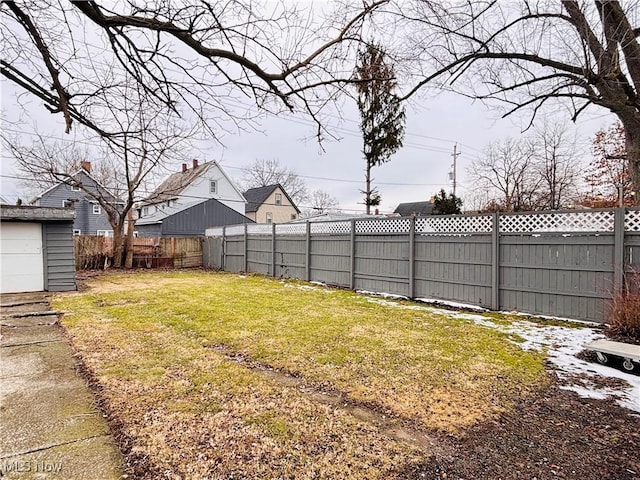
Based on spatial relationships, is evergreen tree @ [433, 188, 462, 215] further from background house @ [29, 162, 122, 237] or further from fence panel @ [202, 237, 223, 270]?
background house @ [29, 162, 122, 237]

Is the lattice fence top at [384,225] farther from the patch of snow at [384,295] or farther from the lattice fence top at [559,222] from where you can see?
the lattice fence top at [559,222]

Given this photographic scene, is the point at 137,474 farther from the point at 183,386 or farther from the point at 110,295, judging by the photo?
the point at 110,295

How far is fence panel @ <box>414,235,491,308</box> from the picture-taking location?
650cm

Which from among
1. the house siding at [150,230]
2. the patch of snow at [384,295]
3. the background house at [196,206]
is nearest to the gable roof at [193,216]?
the background house at [196,206]

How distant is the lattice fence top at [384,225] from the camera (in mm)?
7840

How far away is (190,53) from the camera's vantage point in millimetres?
2664

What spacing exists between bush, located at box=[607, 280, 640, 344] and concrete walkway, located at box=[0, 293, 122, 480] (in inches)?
208

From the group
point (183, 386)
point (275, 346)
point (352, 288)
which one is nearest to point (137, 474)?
point (183, 386)

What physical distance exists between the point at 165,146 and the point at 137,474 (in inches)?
118

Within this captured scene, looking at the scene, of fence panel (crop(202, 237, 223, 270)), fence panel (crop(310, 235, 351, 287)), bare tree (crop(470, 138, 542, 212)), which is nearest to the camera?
fence panel (crop(310, 235, 351, 287))

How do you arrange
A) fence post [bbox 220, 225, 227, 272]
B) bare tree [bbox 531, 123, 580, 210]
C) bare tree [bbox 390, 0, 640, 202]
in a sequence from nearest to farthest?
bare tree [bbox 390, 0, 640, 202] → fence post [bbox 220, 225, 227, 272] → bare tree [bbox 531, 123, 580, 210]

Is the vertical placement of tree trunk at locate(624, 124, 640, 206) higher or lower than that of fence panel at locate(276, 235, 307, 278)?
higher

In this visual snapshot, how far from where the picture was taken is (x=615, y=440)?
224 cm

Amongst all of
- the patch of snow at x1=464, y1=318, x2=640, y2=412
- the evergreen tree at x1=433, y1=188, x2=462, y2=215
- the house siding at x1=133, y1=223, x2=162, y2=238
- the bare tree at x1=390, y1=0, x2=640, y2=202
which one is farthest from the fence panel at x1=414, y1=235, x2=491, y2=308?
the house siding at x1=133, y1=223, x2=162, y2=238
